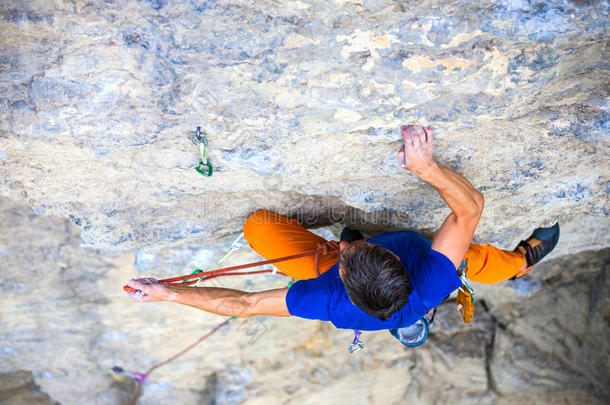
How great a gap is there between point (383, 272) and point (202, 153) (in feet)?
2.53

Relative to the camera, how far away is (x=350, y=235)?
Answer: 2.22 meters

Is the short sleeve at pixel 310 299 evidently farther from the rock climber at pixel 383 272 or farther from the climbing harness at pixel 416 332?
the climbing harness at pixel 416 332

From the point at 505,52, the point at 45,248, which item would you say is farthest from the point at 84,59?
the point at 45,248

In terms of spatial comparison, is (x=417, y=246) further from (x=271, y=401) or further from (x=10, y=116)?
(x=271, y=401)

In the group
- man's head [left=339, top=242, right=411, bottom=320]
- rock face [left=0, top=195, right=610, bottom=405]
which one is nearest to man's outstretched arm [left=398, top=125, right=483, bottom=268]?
man's head [left=339, top=242, right=411, bottom=320]

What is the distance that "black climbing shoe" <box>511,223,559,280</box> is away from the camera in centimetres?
220

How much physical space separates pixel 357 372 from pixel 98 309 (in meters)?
1.80

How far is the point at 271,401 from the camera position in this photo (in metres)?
3.13

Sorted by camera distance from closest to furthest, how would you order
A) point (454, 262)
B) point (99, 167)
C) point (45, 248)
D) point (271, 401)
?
1. point (454, 262)
2. point (99, 167)
3. point (45, 248)
4. point (271, 401)

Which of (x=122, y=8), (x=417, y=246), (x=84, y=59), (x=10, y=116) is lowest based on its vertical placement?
(x=417, y=246)

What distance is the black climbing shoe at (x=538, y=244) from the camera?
2.20 metres

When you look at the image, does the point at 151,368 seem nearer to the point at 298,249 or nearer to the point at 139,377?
the point at 139,377

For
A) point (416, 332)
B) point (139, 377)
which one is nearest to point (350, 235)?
point (416, 332)

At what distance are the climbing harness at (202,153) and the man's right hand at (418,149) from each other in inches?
27.4
